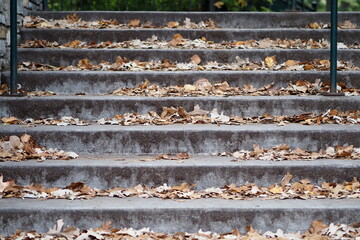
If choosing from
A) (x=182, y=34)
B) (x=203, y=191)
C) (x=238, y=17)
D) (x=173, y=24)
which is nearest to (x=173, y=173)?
(x=203, y=191)

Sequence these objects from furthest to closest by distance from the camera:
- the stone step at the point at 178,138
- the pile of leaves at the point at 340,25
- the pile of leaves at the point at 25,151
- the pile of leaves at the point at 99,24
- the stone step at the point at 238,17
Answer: the stone step at the point at 238,17 → the pile of leaves at the point at 340,25 → the pile of leaves at the point at 99,24 → the stone step at the point at 178,138 → the pile of leaves at the point at 25,151

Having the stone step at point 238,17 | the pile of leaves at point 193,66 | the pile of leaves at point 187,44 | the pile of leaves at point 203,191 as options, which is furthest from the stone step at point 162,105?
the stone step at point 238,17

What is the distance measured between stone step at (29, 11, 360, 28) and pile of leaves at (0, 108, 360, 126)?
177 cm

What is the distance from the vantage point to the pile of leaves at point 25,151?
10.7ft

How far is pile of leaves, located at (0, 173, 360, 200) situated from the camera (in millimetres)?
2986

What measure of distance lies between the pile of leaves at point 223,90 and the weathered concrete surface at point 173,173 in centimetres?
99

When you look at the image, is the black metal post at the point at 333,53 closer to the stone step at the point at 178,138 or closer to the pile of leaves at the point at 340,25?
the stone step at the point at 178,138

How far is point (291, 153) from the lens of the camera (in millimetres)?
A: 3434

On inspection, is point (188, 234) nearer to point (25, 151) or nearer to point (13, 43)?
point (25, 151)

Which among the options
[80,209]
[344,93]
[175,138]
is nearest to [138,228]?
[80,209]

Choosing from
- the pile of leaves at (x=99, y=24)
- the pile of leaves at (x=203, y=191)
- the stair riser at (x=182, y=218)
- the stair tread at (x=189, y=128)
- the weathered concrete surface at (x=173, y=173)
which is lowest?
the stair riser at (x=182, y=218)

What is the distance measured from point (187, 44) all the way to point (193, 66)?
1.46 feet

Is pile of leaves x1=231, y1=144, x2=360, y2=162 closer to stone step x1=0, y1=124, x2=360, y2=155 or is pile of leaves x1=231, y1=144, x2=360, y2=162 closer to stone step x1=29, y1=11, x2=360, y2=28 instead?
stone step x1=0, y1=124, x2=360, y2=155

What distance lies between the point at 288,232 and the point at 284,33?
2.72 metres
